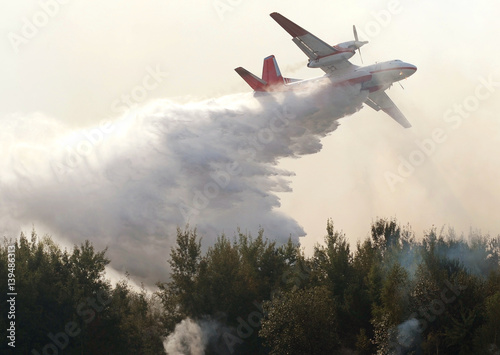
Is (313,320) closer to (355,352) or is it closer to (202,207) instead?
(355,352)

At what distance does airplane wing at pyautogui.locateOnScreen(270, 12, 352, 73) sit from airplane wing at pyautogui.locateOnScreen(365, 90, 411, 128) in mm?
4641

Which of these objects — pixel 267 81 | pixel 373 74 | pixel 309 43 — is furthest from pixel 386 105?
pixel 309 43

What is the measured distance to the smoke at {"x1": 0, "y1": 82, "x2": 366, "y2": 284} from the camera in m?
37.2

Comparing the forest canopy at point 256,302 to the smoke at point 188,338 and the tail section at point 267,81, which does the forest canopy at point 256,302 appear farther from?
the tail section at point 267,81

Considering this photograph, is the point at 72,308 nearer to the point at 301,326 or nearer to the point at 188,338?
the point at 188,338

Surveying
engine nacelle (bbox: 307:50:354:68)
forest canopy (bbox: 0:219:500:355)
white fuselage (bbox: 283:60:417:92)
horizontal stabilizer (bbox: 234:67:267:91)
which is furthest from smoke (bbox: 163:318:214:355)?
engine nacelle (bbox: 307:50:354:68)

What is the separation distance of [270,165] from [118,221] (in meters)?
9.03

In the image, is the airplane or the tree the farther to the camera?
the airplane

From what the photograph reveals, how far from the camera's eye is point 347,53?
34625 mm

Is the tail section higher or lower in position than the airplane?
higher

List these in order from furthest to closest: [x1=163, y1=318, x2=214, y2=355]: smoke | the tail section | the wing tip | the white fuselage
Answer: the tail section, the white fuselage, the wing tip, [x1=163, y1=318, x2=214, y2=355]: smoke

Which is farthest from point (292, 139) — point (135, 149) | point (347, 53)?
point (135, 149)

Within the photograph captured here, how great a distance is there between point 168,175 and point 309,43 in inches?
407

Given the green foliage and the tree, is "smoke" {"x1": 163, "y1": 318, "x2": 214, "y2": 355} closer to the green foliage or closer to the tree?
the green foliage
